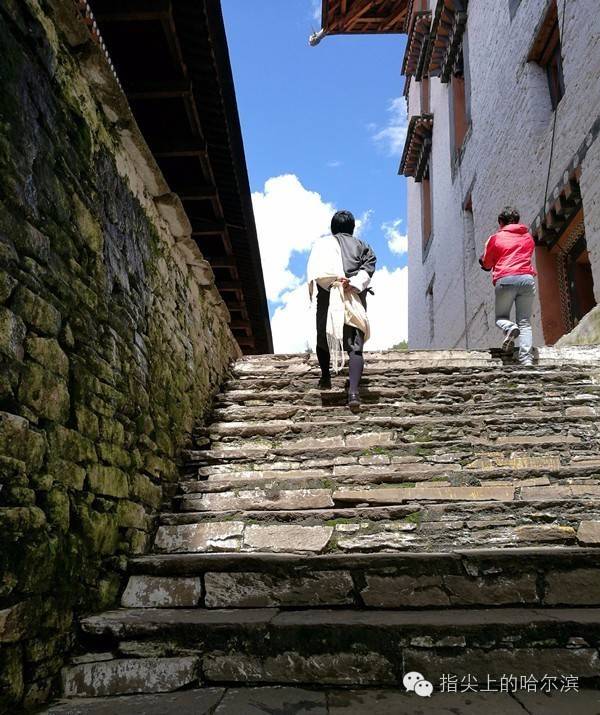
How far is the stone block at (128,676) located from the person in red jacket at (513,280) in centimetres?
430

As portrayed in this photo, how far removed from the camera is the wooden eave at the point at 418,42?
47.5ft

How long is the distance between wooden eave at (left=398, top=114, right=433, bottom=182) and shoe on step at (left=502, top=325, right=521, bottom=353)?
38.3ft

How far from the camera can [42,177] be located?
81.0 inches

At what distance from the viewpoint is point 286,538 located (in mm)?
2852

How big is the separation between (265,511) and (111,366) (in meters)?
1.13

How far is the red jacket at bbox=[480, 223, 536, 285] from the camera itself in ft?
18.5

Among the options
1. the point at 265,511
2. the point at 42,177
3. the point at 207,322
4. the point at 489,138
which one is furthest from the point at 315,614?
the point at 489,138

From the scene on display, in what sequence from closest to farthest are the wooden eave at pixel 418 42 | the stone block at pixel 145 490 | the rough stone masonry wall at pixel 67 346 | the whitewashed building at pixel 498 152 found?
1. the rough stone masonry wall at pixel 67 346
2. the stone block at pixel 145 490
3. the whitewashed building at pixel 498 152
4. the wooden eave at pixel 418 42

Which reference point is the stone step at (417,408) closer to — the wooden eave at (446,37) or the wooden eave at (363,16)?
the wooden eave at (446,37)

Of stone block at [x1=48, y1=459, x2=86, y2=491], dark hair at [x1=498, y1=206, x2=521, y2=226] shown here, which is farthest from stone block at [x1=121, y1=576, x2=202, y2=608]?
dark hair at [x1=498, y1=206, x2=521, y2=226]

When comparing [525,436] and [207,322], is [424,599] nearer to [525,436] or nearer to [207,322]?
[525,436]

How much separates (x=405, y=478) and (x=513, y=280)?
303 centimetres

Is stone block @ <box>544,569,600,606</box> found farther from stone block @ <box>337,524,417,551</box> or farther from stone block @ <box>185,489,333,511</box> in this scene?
stone block @ <box>185,489,333,511</box>

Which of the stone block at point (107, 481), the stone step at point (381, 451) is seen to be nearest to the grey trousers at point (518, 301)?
the stone step at point (381, 451)
